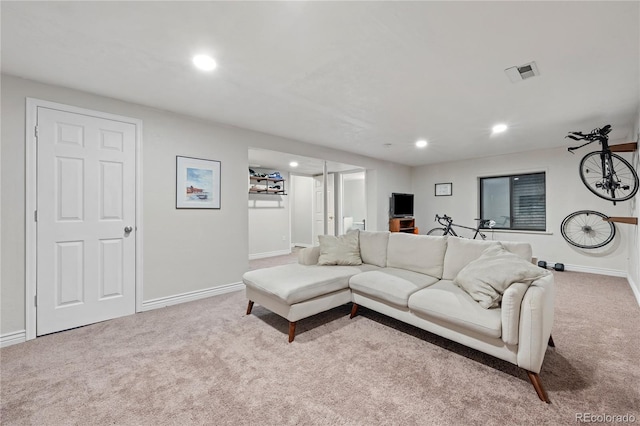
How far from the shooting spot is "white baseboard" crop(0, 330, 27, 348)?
7.50ft

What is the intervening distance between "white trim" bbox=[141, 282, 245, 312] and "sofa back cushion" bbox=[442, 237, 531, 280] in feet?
8.96

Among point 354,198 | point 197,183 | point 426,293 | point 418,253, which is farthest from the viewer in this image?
point 354,198

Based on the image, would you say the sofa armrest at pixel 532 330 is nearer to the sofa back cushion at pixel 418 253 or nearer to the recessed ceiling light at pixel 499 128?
the sofa back cushion at pixel 418 253

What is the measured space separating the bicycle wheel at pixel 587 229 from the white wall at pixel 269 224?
578 cm

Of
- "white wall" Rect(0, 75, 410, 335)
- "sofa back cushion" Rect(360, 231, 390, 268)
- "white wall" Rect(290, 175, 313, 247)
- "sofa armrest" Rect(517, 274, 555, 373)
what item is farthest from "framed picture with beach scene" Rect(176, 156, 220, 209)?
"white wall" Rect(290, 175, 313, 247)

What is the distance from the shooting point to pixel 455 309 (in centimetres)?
201

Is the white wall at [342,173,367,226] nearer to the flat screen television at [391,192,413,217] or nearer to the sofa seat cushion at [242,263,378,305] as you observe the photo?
the flat screen television at [391,192,413,217]

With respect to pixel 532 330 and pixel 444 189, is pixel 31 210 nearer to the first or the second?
pixel 532 330

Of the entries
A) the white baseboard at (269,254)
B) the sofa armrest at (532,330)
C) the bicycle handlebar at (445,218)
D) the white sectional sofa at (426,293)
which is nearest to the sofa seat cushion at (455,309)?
the white sectional sofa at (426,293)

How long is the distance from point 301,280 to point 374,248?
1.17 m

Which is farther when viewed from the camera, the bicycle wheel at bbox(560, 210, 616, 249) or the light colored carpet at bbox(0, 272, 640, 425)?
the bicycle wheel at bbox(560, 210, 616, 249)

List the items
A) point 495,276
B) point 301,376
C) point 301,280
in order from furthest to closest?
point 301,280 → point 495,276 → point 301,376

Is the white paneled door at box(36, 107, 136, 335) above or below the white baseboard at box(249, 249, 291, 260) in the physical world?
above

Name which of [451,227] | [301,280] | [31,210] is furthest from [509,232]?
[31,210]
